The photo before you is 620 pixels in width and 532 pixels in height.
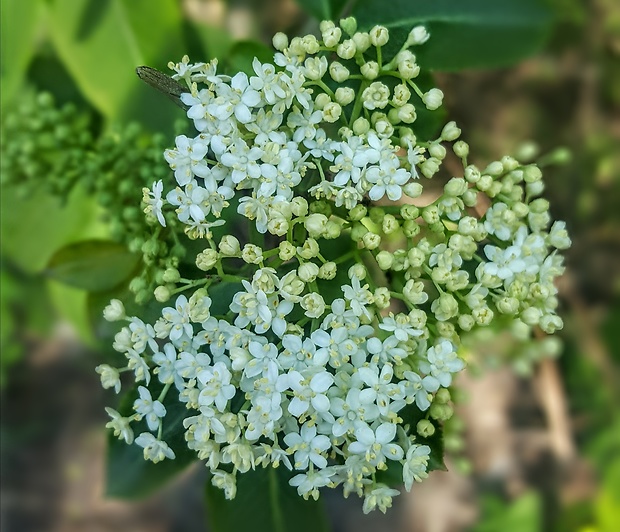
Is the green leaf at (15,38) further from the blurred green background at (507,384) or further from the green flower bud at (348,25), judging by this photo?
the green flower bud at (348,25)

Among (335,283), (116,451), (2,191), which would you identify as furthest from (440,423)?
(2,191)

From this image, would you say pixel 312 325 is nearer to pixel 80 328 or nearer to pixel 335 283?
pixel 335 283

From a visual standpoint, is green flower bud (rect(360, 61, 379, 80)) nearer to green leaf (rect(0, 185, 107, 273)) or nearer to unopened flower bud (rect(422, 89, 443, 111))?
unopened flower bud (rect(422, 89, 443, 111))

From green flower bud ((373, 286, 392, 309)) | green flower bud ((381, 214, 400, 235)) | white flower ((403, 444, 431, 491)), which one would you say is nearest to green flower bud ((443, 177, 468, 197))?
green flower bud ((381, 214, 400, 235))

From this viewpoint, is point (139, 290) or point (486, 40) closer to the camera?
point (139, 290)

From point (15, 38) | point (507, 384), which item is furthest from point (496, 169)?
point (507, 384)

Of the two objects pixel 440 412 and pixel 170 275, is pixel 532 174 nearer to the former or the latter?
pixel 440 412

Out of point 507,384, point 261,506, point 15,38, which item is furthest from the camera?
point 507,384

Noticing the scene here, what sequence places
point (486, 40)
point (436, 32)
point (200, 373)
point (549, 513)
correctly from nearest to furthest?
point (200, 373) → point (436, 32) → point (486, 40) → point (549, 513)
